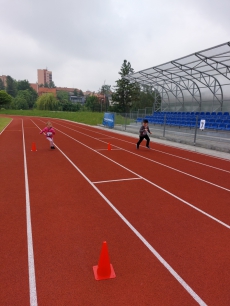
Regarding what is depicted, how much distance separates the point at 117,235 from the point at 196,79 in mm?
21061

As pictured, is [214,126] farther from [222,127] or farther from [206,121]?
[206,121]

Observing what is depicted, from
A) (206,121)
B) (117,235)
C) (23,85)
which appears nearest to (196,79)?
(206,121)

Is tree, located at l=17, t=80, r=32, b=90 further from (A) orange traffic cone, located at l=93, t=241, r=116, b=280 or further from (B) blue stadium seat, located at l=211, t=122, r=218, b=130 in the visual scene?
(A) orange traffic cone, located at l=93, t=241, r=116, b=280

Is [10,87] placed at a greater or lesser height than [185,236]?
greater

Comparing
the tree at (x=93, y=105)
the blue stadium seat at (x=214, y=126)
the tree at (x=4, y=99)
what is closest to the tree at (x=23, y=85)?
Result: the tree at (x=4, y=99)

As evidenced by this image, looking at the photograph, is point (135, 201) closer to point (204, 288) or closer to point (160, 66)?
point (204, 288)

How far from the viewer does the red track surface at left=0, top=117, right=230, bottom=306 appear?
286 cm

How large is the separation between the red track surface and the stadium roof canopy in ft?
40.4

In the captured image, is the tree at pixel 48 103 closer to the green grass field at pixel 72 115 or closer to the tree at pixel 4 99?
the green grass field at pixel 72 115

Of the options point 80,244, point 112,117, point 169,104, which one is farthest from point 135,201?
point 169,104

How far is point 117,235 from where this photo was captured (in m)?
4.14

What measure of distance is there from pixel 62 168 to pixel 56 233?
4.73 metres

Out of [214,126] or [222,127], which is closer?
[222,127]

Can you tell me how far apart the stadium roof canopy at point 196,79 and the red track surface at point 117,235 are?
12.3m
